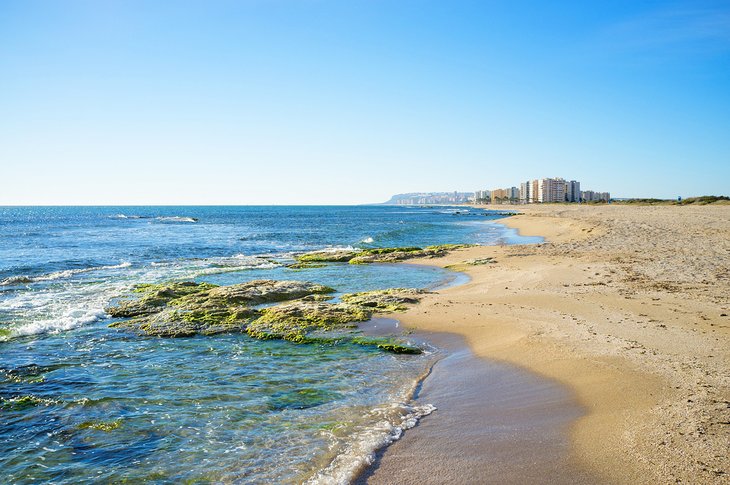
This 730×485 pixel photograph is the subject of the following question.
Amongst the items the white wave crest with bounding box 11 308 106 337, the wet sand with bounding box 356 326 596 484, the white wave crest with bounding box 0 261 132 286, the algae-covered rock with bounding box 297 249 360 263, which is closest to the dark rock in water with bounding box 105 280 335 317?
the white wave crest with bounding box 11 308 106 337

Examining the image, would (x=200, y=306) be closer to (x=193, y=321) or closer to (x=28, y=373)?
(x=193, y=321)

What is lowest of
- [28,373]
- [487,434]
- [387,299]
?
[28,373]

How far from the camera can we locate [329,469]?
5.84m

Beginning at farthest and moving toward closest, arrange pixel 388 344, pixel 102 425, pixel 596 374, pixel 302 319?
pixel 302 319
pixel 388 344
pixel 596 374
pixel 102 425

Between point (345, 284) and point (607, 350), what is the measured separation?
13707mm

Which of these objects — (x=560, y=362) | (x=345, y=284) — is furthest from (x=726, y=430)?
(x=345, y=284)

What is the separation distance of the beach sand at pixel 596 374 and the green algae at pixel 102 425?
4.41m

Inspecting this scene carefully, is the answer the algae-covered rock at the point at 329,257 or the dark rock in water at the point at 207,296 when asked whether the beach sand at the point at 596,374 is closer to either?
the dark rock in water at the point at 207,296

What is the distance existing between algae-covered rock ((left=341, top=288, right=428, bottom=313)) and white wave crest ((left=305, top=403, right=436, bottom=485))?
294 inches

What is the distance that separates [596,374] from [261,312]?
10.2 metres

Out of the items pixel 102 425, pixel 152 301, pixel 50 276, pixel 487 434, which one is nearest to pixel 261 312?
pixel 152 301

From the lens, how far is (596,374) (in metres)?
8.41

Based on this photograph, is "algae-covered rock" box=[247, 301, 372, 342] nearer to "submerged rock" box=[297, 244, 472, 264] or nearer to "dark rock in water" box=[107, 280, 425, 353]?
"dark rock in water" box=[107, 280, 425, 353]

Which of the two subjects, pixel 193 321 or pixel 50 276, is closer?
pixel 193 321
